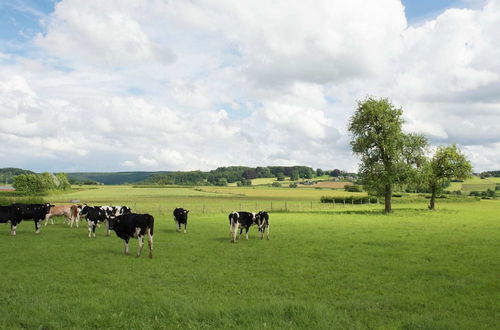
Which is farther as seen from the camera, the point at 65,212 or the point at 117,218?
the point at 65,212

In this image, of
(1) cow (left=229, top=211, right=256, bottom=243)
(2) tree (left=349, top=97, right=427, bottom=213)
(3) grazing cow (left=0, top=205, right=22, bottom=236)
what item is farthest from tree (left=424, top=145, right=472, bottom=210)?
(3) grazing cow (left=0, top=205, right=22, bottom=236)

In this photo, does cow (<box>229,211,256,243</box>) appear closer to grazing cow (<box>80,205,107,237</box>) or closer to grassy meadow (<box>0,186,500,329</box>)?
grassy meadow (<box>0,186,500,329</box>)

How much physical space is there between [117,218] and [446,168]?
5044 cm

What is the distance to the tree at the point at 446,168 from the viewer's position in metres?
54.2

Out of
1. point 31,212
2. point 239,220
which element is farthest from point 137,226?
point 31,212

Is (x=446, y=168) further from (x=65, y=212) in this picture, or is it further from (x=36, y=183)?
(x=36, y=183)

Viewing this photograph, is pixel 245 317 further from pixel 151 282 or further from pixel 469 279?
pixel 469 279

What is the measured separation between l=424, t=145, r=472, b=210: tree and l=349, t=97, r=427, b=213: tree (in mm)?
7995

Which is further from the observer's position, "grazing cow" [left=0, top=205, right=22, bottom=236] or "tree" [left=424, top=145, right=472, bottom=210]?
"tree" [left=424, top=145, right=472, bottom=210]

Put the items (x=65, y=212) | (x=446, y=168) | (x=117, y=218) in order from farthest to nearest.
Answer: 1. (x=446, y=168)
2. (x=65, y=212)
3. (x=117, y=218)

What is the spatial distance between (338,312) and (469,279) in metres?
6.93

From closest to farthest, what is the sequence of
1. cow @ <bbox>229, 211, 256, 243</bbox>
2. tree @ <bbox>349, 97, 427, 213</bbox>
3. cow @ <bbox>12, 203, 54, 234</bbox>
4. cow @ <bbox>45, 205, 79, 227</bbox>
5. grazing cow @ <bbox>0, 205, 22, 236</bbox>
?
cow @ <bbox>229, 211, 256, 243</bbox>
grazing cow @ <bbox>0, 205, 22, 236</bbox>
cow @ <bbox>12, 203, 54, 234</bbox>
cow @ <bbox>45, 205, 79, 227</bbox>
tree @ <bbox>349, 97, 427, 213</bbox>

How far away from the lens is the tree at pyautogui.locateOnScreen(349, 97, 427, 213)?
47438 millimetres

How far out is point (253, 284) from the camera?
1295 centimetres
